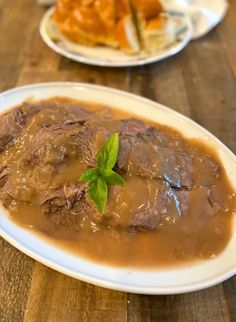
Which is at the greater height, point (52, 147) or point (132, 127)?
point (52, 147)

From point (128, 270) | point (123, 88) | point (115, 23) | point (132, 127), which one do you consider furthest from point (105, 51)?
point (128, 270)

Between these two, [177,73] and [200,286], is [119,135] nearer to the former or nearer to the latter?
[200,286]

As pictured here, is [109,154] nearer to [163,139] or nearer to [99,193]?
[99,193]

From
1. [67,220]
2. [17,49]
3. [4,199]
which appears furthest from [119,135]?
[17,49]

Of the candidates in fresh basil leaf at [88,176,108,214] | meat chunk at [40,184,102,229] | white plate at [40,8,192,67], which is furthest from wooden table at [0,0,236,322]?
fresh basil leaf at [88,176,108,214]

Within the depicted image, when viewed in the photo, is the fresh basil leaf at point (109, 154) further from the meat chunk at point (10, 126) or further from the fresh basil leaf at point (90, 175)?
the meat chunk at point (10, 126)

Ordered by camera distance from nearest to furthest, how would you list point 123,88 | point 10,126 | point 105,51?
point 10,126 < point 123,88 < point 105,51

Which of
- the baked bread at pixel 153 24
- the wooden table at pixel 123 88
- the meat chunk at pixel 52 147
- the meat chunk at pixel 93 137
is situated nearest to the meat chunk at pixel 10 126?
the meat chunk at pixel 52 147
